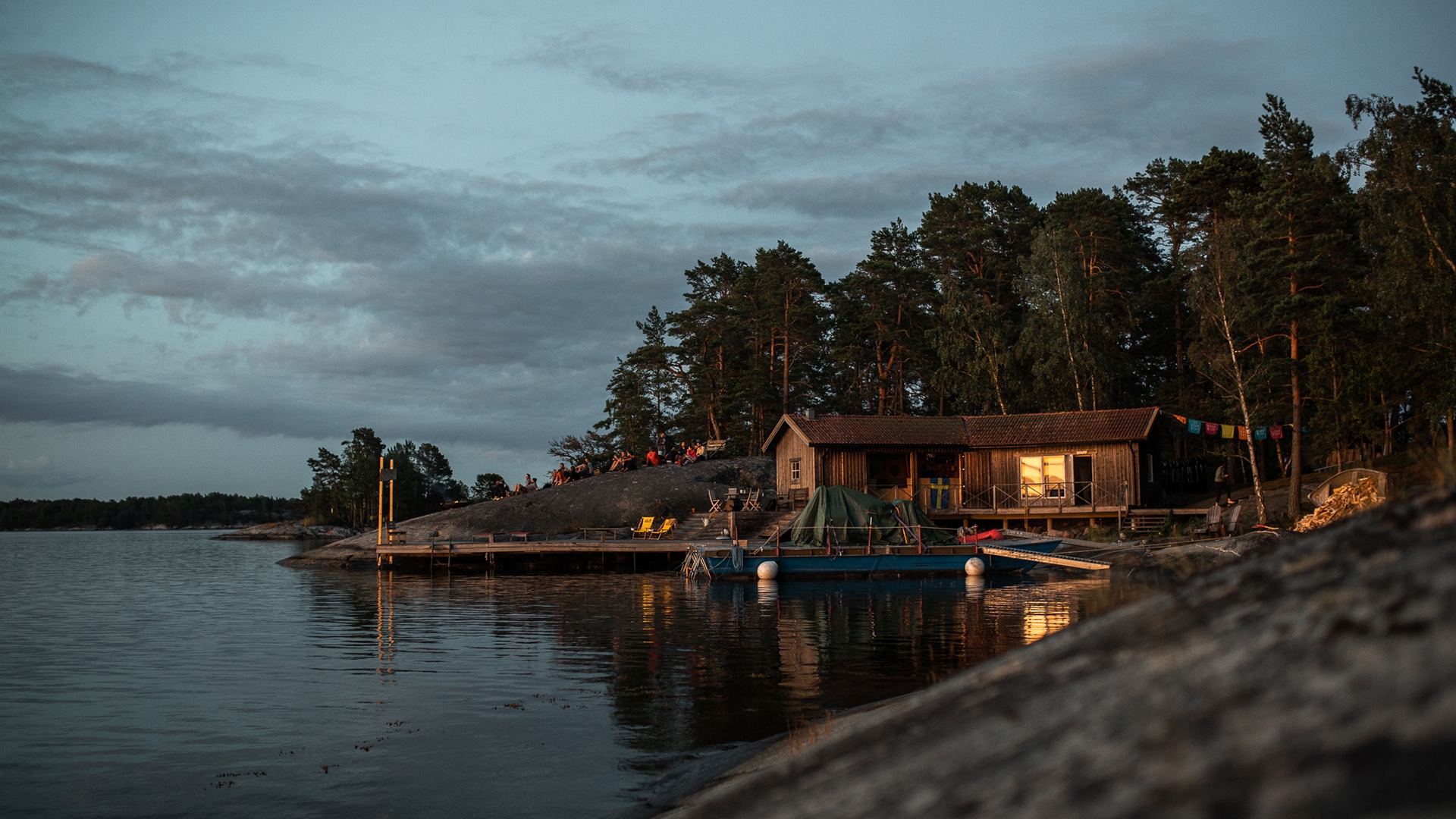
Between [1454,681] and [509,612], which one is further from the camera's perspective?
[509,612]

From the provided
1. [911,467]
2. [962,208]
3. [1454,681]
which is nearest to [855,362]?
[962,208]

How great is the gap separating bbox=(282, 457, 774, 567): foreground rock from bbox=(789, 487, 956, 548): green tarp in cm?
1302

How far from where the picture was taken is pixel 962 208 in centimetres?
5488

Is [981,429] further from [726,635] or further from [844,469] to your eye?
[726,635]

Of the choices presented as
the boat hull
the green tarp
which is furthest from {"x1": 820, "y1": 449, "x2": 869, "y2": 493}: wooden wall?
the boat hull

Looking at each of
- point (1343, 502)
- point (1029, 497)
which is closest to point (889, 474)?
point (1029, 497)

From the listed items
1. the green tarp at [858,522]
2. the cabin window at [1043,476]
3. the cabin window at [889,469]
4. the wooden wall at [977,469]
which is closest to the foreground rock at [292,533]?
the cabin window at [889,469]

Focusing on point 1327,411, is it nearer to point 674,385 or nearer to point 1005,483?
point 1005,483

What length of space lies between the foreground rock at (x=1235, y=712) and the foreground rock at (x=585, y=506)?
133 feet

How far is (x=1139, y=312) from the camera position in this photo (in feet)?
163

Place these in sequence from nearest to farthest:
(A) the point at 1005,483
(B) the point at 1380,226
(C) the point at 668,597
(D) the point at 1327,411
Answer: (C) the point at 668,597 < (B) the point at 1380,226 < (D) the point at 1327,411 < (A) the point at 1005,483

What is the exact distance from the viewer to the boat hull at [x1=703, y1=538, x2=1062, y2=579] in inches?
1115

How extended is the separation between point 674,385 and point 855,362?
12.3 metres

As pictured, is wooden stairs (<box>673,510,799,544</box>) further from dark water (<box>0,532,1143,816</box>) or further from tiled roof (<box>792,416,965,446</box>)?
dark water (<box>0,532,1143,816</box>)
